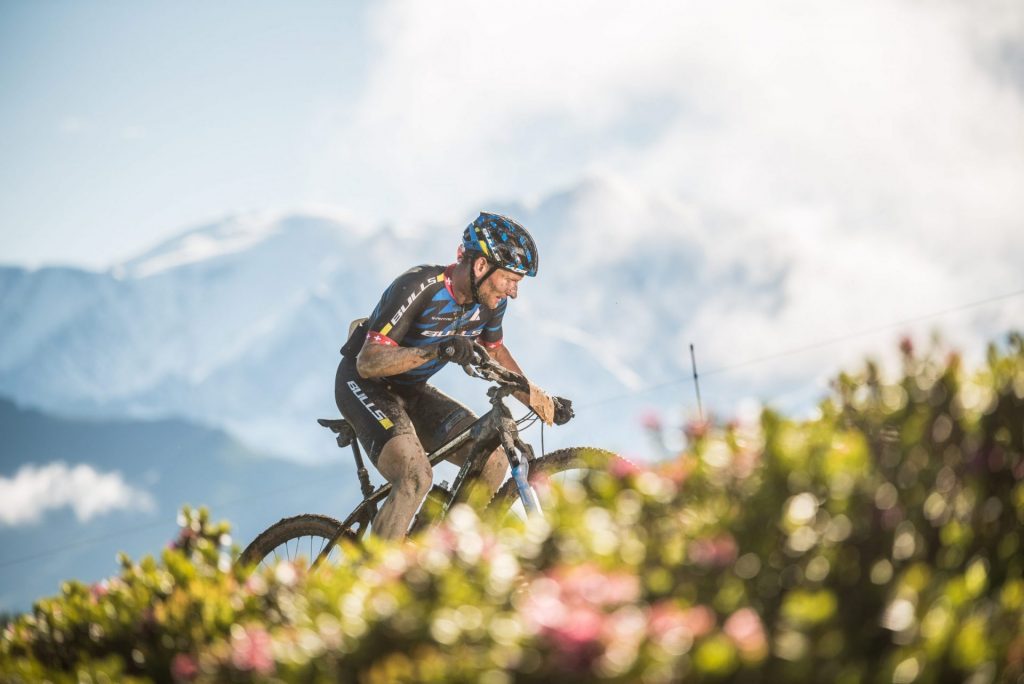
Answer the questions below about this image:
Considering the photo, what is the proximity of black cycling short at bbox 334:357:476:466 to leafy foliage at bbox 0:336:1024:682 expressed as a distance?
12.2 ft

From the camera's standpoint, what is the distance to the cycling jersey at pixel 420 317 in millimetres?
8234

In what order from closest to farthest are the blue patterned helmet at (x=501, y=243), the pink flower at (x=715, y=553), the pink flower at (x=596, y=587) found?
the pink flower at (x=596, y=587) → the pink flower at (x=715, y=553) → the blue patterned helmet at (x=501, y=243)

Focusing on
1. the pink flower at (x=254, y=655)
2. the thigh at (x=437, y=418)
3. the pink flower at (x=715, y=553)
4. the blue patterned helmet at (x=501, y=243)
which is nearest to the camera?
the pink flower at (x=715, y=553)

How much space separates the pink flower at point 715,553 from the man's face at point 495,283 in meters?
5.32

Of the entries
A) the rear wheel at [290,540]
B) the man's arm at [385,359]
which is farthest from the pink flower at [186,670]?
the rear wheel at [290,540]

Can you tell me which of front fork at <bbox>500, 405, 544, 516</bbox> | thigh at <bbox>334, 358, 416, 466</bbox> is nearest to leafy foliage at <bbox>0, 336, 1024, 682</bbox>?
front fork at <bbox>500, 405, 544, 516</bbox>

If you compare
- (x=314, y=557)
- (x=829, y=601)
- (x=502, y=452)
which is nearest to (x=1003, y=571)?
(x=829, y=601)

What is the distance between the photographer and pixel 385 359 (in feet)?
26.5

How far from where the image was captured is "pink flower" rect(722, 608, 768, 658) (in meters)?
2.71

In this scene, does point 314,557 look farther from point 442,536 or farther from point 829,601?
point 829,601

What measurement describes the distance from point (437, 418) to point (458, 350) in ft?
4.76

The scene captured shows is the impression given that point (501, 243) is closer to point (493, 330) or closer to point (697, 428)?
point (493, 330)

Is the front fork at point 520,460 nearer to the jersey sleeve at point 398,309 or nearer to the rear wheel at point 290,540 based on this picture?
the jersey sleeve at point 398,309

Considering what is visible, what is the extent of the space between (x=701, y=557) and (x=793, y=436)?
0.71m
